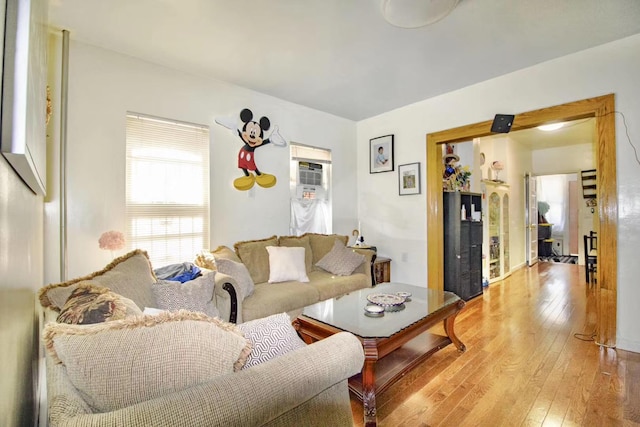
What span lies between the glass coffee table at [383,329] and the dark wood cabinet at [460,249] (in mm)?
1491

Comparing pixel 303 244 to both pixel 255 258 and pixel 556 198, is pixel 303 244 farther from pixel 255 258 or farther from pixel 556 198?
pixel 556 198

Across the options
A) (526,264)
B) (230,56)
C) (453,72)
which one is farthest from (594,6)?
(526,264)

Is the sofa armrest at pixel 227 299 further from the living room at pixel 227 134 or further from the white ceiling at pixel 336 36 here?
the white ceiling at pixel 336 36

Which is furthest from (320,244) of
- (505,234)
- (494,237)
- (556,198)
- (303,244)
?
(556,198)

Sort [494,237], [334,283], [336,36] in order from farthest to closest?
[494,237], [334,283], [336,36]

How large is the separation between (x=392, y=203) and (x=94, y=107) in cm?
357

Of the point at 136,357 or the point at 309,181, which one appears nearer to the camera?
the point at 136,357

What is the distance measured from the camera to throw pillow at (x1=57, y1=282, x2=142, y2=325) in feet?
3.24

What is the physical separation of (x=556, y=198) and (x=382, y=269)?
300 inches

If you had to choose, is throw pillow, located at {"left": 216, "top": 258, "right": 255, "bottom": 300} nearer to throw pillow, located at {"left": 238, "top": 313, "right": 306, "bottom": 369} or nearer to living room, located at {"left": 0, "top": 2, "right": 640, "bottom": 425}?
living room, located at {"left": 0, "top": 2, "right": 640, "bottom": 425}

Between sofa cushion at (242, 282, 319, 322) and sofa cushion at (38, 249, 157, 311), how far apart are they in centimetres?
81

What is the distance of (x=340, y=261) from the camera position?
347 centimetres

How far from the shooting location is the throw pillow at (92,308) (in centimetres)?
99

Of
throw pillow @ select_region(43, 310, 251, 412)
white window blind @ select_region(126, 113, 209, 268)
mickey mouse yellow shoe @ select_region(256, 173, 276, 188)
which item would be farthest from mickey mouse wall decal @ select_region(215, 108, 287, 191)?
throw pillow @ select_region(43, 310, 251, 412)
